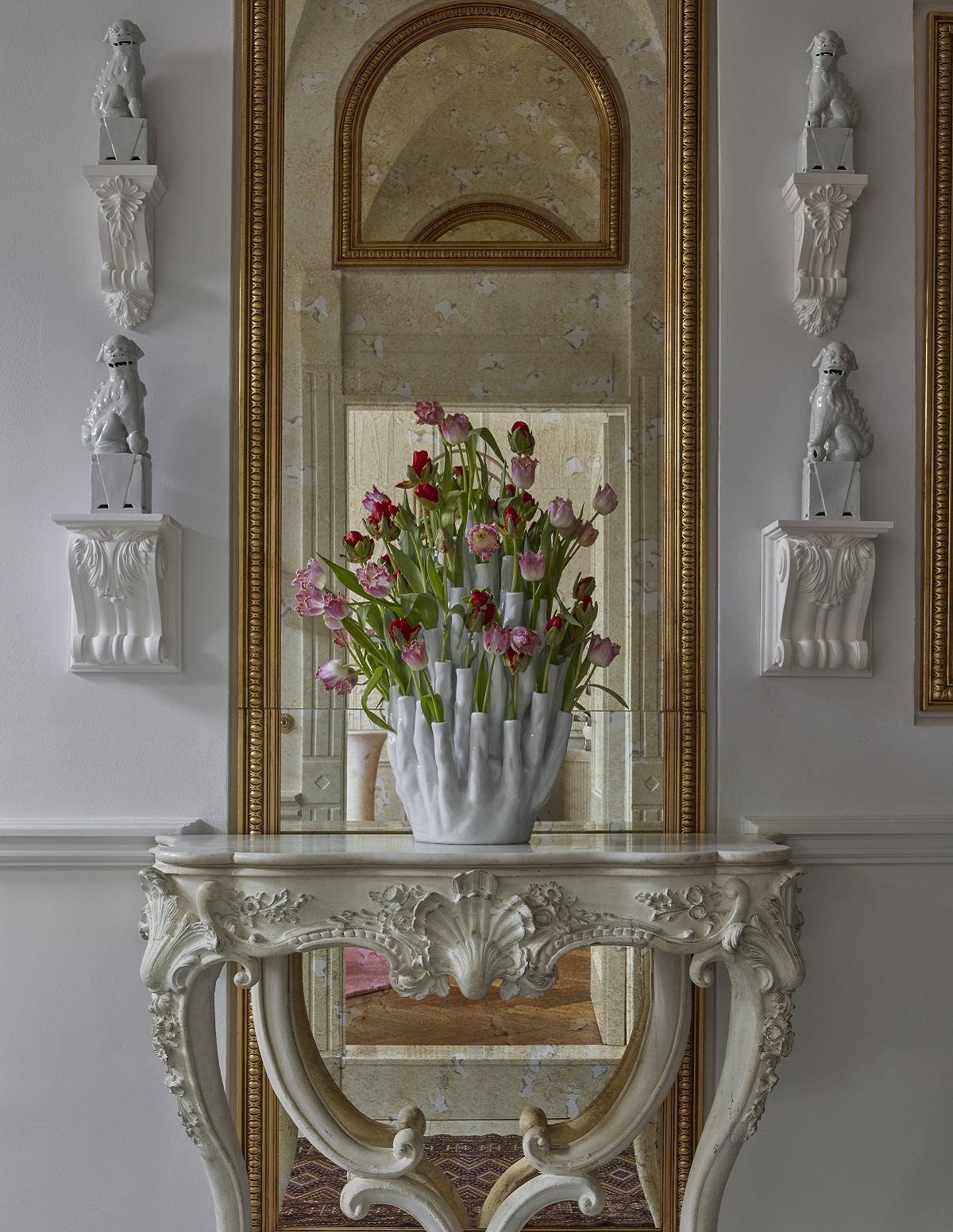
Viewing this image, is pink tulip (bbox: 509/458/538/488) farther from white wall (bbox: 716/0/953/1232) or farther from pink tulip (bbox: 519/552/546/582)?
white wall (bbox: 716/0/953/1232)

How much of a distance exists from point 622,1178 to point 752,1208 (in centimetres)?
25

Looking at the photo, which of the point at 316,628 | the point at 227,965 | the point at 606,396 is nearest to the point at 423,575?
the point at 316,628

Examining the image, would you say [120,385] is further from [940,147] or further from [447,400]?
[940,147]

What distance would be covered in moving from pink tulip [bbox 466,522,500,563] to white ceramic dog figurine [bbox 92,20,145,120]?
1066 millimetres

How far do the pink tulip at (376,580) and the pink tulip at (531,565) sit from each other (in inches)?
9.0

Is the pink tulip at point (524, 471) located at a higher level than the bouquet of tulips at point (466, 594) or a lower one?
higher

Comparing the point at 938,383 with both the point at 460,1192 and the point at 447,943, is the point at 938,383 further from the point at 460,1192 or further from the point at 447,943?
the point at 460,1192

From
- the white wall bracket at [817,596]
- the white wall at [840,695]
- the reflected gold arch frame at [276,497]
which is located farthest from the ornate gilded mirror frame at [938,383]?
the reflected gold arch frame at [276,497]

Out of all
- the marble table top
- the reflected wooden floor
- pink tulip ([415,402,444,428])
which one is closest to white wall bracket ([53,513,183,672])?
the marble table top

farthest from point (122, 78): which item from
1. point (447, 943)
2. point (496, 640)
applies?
point (447, 943)

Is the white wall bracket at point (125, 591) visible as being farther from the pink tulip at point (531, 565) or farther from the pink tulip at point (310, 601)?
the pink tulip at point (531, 565)

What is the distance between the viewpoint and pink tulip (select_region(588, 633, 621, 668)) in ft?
6.61

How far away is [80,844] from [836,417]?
1.62 m

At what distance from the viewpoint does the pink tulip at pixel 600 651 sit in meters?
2.01
